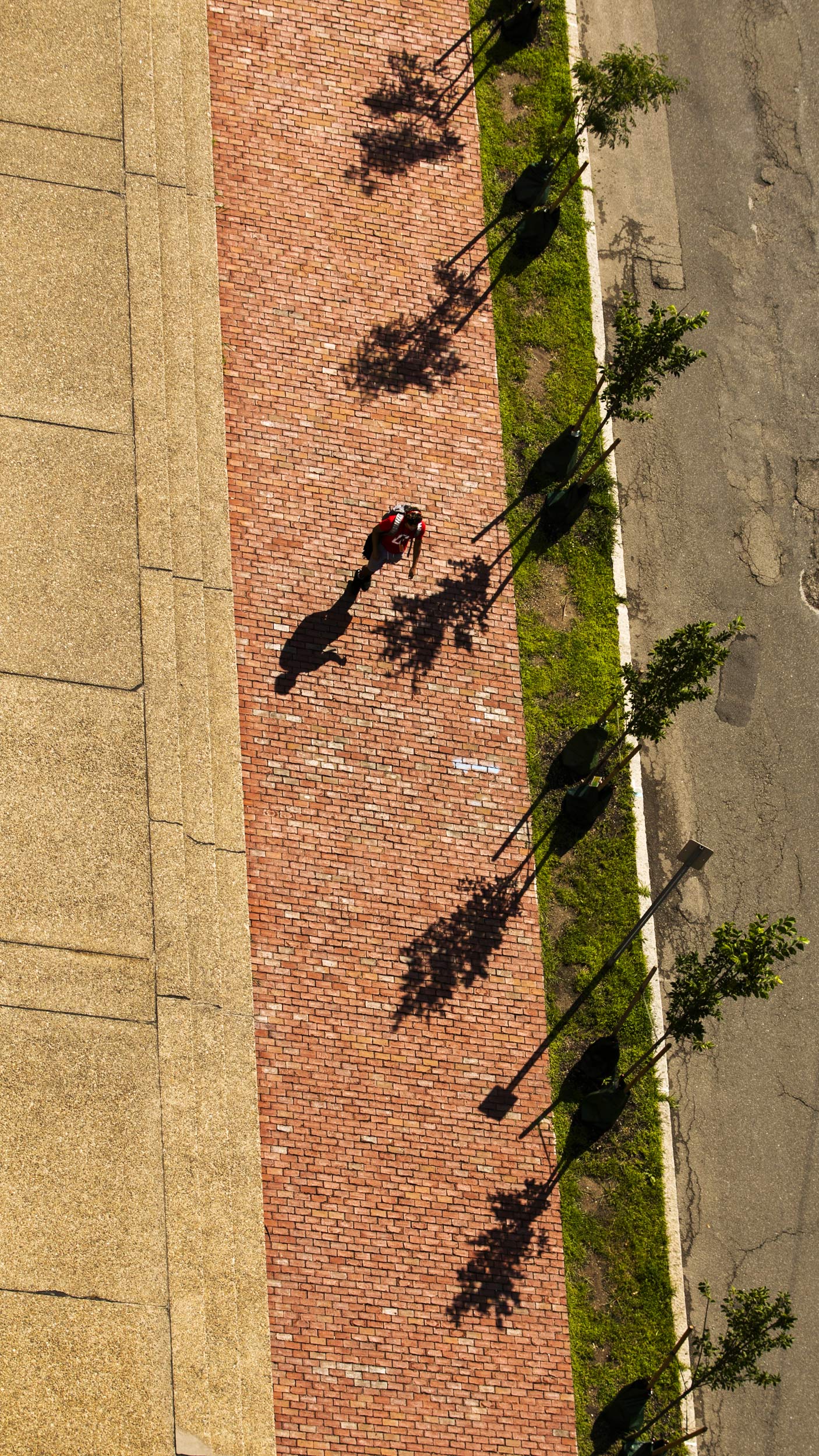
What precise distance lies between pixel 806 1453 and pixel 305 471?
1127 cm

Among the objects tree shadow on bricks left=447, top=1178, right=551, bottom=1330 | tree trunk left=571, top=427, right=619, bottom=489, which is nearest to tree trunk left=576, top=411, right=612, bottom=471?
tree trunk left=571, top=427, right=619, bottom=489

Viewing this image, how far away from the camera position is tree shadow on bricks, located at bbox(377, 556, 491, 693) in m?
18.4

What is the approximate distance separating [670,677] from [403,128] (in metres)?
8.92

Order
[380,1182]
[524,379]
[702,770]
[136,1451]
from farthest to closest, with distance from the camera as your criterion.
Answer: [524,379], [702,770], [380,1182], [136,1451]

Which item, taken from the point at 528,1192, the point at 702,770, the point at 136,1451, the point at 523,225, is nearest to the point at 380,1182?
the point at 528,1192

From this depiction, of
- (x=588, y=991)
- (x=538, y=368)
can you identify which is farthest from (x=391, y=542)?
(x=588, y=991)

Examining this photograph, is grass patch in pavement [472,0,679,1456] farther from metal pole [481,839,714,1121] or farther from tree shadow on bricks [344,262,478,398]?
tree shadow on bricks [344,262,478,398]

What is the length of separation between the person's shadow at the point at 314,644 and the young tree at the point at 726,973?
487cm

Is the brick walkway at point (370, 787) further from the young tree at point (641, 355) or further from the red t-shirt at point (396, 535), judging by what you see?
the young tree at point (641, 355)

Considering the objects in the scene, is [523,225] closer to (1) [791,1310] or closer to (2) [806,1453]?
(1) [791,1310]

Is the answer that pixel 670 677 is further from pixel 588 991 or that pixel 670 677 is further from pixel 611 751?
pixel 588 991

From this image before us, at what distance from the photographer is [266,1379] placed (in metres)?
14.6

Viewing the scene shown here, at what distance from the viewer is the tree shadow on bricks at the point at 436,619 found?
723 inches

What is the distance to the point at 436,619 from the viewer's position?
61.4ft
